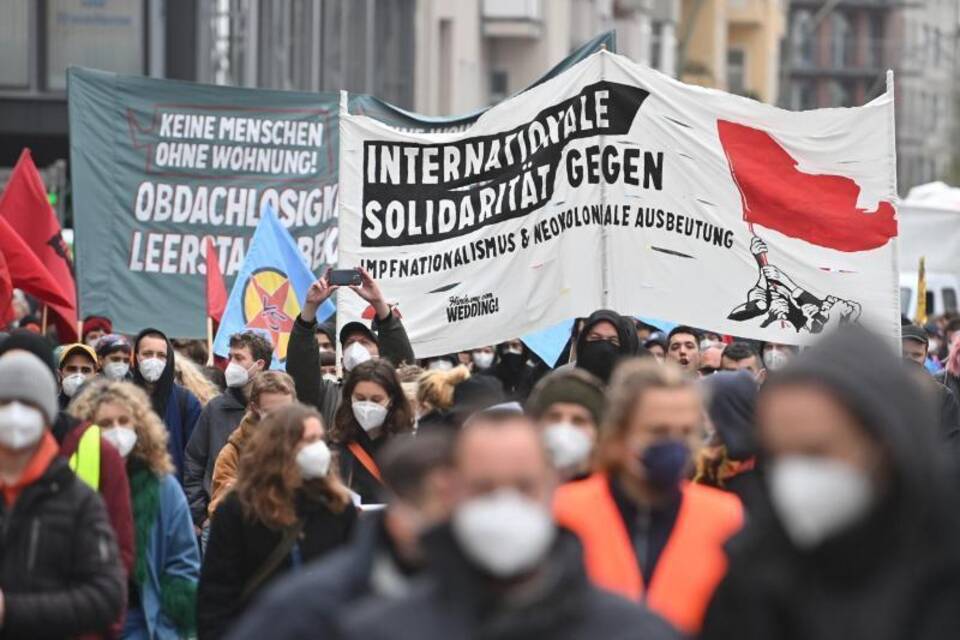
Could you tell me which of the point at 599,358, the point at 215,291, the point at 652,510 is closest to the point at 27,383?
the point at 652,510

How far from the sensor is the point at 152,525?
25.5 ft

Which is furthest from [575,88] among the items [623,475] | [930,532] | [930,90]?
[930,90]

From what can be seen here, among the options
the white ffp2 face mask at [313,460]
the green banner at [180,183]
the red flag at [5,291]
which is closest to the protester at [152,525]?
the white ffp2 face mask at [313,460]

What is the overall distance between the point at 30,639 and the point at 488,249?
567 centimetres

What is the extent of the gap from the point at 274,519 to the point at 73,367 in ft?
15.9

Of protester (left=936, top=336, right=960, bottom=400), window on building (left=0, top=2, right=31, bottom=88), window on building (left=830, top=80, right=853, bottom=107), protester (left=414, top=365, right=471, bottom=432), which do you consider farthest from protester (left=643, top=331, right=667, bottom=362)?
window on building (left=830, top=80, right=853, bottom=107)

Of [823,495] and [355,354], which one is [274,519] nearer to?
[823,495]

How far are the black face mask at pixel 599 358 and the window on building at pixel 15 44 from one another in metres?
21.9

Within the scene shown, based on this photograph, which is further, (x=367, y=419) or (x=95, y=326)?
(x=95, y=326)

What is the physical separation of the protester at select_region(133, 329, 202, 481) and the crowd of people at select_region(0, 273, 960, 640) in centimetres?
203

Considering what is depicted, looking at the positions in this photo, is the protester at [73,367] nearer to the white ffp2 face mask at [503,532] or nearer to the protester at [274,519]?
the protester at [274,519]

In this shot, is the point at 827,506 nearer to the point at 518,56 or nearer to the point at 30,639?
the point at 30,639

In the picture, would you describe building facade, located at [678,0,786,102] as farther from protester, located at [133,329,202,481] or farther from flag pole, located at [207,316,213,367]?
protester, located at [133,329,202,481]

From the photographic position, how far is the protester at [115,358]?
1227cm
